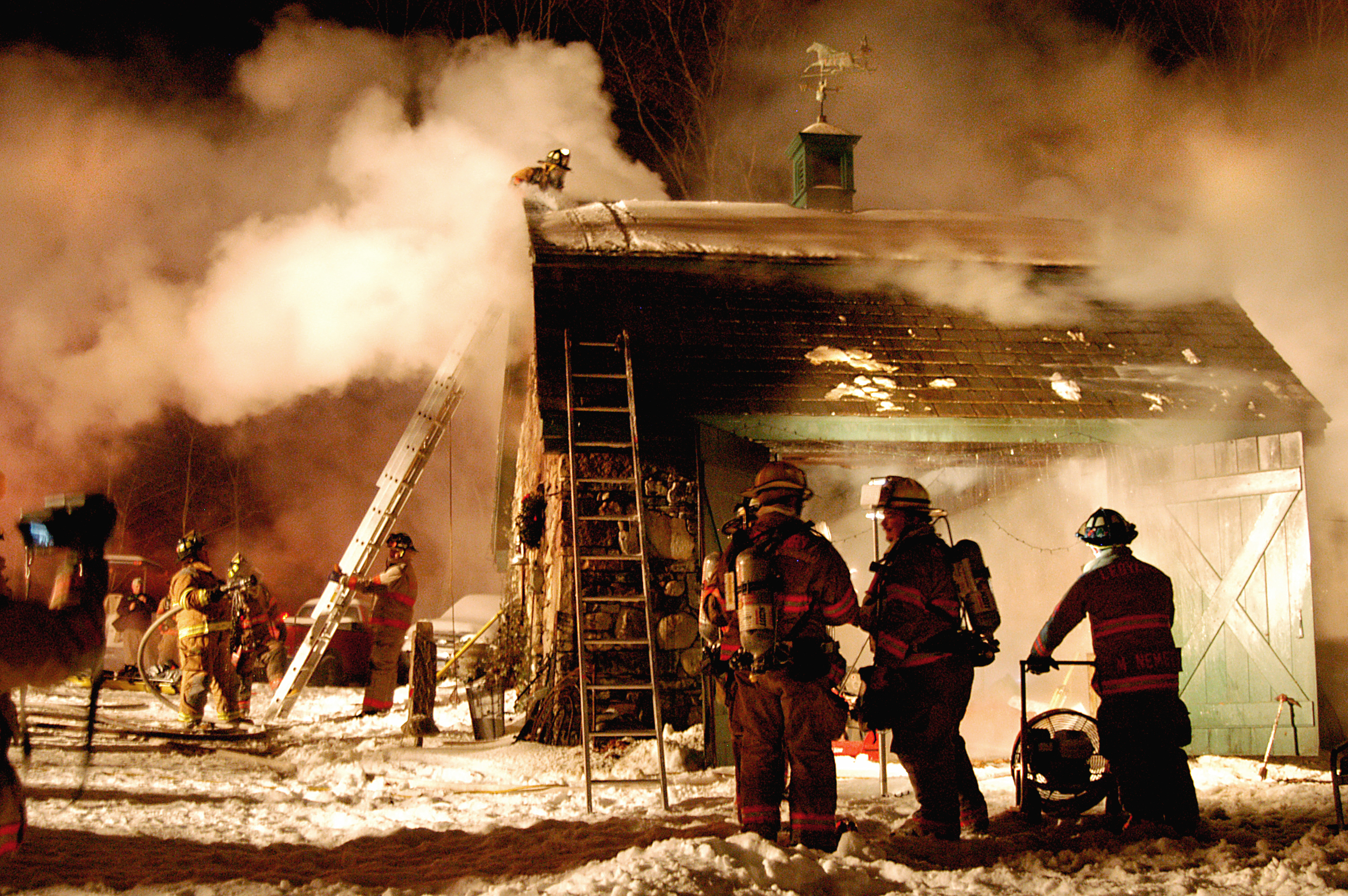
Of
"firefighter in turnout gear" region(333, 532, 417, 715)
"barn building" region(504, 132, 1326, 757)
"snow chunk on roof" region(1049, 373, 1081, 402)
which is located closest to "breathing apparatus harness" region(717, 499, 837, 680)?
"barn building" region(504, 132, 1326, 757)

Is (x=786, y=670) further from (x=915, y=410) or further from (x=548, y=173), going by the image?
(x=548, y=173)

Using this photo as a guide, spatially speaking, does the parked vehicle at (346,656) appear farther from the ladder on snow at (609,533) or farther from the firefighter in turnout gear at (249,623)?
the ladder on snow at (609,533)

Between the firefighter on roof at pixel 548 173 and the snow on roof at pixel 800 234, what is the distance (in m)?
0.86

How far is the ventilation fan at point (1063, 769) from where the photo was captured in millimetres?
5324

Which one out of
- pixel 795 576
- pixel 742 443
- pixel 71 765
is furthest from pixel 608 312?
pixel 71 765

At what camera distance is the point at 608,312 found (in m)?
8.66

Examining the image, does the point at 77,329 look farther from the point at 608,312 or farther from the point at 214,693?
the point at 608,312

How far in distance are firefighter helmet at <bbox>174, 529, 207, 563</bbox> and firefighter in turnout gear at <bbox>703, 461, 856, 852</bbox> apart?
605cm

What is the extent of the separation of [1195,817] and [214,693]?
25.6ft

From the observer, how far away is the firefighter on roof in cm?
1130

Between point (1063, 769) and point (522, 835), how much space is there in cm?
291

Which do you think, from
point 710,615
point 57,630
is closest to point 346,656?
point 710,615

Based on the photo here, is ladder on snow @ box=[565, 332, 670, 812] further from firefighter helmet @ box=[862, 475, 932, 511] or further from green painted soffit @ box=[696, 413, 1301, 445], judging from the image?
firefighter helmet @ box=[862, 475, 932, 511]

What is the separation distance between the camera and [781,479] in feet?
15.9
